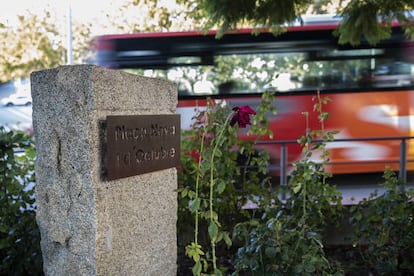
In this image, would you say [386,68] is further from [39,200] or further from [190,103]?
[39,200]

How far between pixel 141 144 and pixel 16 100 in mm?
17556

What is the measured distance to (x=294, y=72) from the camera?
782cm

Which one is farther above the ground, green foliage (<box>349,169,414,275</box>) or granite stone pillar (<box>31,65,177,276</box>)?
granite stone pillar (<box>31,65,177,276</box>)

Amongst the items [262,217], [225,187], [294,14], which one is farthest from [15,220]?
[294,14]

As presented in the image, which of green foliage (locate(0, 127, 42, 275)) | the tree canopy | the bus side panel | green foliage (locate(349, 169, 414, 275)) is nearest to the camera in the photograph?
green foliage (locate(0, 127, 42, 275))

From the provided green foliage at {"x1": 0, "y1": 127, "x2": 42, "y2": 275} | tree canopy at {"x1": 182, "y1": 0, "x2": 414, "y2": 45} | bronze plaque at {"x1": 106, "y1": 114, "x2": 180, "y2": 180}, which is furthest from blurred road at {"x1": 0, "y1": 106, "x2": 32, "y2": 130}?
bronze plaque at {"x1": 106, "y1": 114, "x2": 180, "y2": 180}

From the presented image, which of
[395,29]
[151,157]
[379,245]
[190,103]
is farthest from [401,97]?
Answer: [151,157]

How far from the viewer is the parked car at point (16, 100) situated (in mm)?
17514

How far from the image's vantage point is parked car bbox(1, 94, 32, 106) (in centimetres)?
1751

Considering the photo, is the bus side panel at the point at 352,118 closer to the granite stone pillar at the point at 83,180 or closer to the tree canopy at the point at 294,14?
the tree canopy at the point at 294,14

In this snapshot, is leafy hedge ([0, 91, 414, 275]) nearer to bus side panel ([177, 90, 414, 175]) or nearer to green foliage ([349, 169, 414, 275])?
green foliage ([349, 169, 414, 275])

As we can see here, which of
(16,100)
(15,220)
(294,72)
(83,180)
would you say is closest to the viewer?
(83,180)

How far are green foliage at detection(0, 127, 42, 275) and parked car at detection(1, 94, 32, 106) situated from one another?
15626mm

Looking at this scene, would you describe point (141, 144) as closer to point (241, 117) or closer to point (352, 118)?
point (241, 117)
